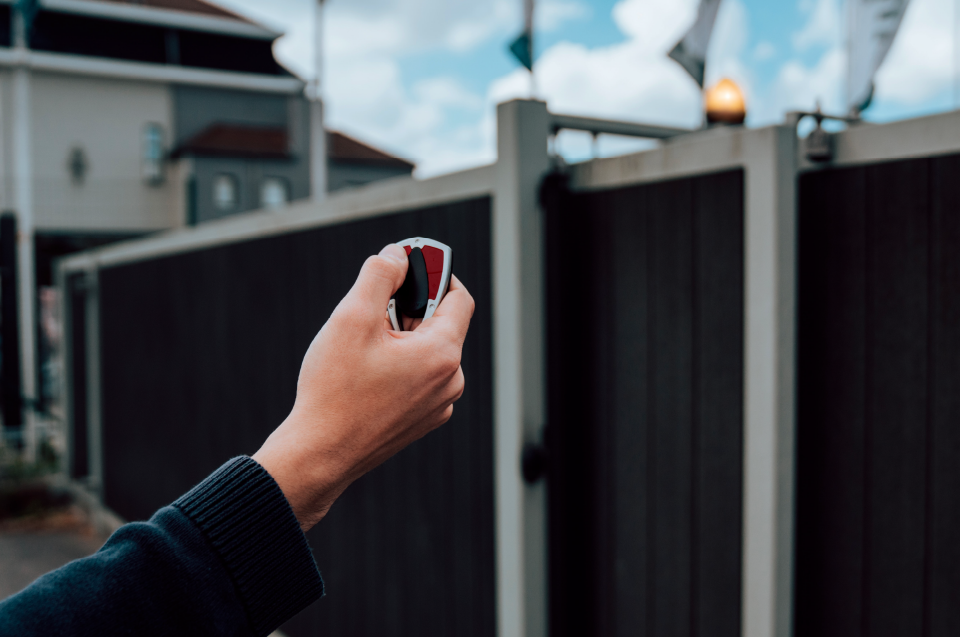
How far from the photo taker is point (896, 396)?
2.01 meters

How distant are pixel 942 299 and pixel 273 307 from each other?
3.81m

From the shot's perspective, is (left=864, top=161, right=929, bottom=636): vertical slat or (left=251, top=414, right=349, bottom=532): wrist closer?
(left=251, top=414, right=349, bottom=532): wrist

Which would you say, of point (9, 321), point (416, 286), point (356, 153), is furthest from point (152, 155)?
point (416, 286)

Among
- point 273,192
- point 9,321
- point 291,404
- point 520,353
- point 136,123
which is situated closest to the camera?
point 520,353

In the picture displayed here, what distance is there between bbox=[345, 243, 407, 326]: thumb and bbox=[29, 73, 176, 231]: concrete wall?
63.2ft

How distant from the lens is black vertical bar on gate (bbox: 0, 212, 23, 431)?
1284cm

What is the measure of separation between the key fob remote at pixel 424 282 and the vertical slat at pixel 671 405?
140cm

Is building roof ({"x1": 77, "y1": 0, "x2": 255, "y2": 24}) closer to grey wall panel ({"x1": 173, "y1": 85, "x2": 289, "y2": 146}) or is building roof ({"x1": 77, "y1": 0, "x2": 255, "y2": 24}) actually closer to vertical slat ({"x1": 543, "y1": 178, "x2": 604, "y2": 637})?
grey wall panel ({"x1": 173, "y1": 85, "x2": 289, "y2": 146})

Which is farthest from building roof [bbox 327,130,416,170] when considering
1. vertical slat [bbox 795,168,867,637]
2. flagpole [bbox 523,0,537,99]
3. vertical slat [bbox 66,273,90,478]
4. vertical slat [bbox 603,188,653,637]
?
vertical slat [bbox 795,168,867,637]

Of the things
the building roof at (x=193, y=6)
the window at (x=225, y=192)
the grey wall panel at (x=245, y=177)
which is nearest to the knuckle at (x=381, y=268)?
the grey wall panel at (x=245, y=177)

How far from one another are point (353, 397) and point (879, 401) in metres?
1.65

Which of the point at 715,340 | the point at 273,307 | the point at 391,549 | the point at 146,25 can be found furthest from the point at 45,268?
the point at 715,340

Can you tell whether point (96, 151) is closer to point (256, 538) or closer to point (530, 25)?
point (530, 25)

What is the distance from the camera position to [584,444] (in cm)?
287
